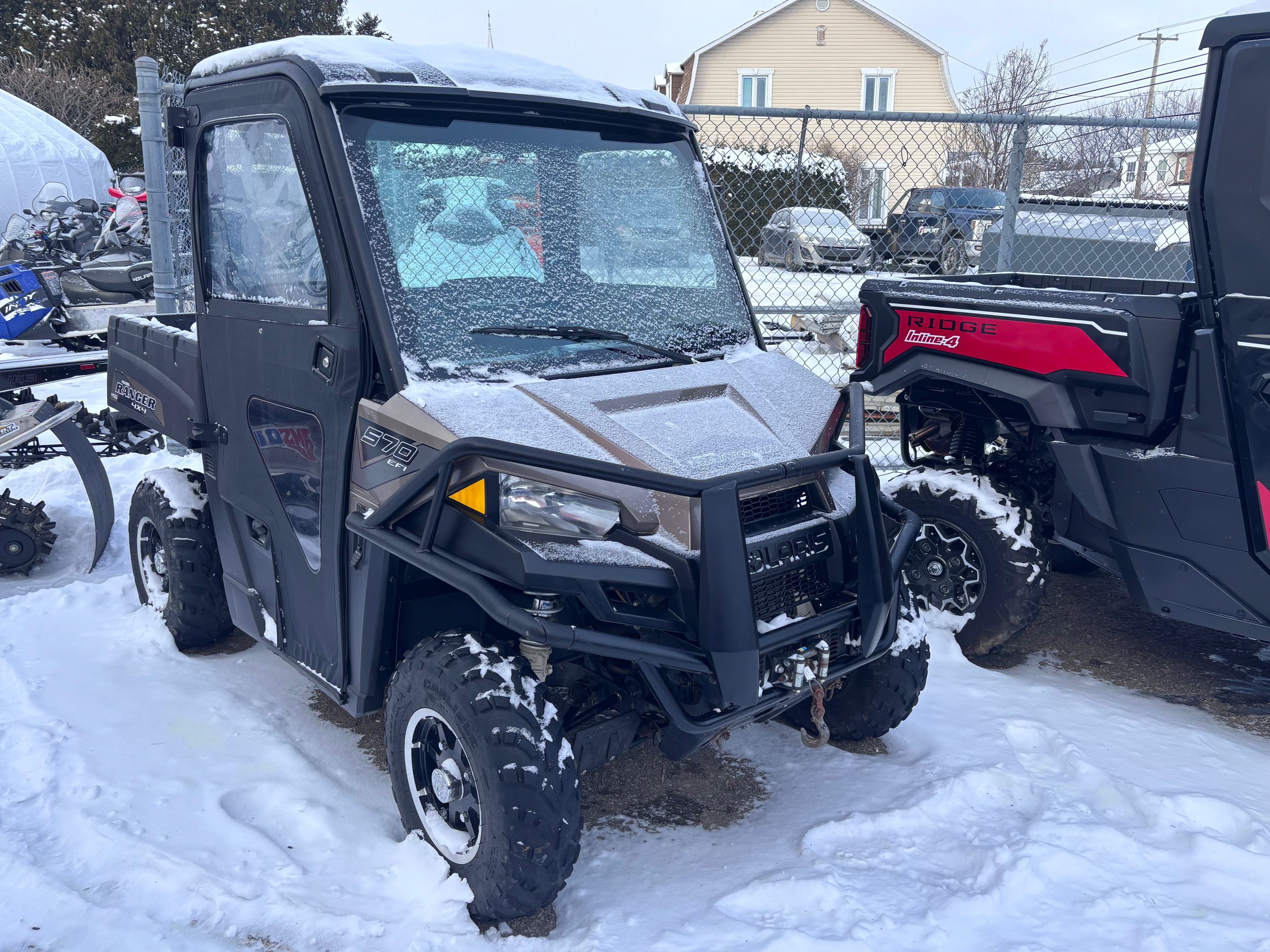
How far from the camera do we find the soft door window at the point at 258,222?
3.10 metres

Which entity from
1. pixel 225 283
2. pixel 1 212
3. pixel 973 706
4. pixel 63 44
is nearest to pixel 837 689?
pixel 973 706

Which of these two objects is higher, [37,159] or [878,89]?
[878,89]

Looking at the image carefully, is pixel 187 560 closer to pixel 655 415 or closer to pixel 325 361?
pixel 325 361

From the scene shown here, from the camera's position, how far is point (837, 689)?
11.8 ft

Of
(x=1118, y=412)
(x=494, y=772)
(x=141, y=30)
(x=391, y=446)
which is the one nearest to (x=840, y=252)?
(x=1118, y=412)

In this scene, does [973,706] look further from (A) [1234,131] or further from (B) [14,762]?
(B) [14,762]

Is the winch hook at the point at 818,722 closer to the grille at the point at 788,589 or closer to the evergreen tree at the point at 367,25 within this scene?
the grille at the point at 788,589

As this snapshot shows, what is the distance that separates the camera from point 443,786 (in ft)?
9.21

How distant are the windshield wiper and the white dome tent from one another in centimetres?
2344

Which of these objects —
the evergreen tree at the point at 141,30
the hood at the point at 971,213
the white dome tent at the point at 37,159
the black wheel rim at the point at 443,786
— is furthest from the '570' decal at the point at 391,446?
the evergreen tree at the point at 141,30

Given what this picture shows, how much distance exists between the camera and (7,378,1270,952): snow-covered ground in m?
2.68

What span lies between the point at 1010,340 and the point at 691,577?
2255 millimetres

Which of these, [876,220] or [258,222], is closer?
[258,222]

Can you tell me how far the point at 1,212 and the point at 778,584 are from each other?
25.9 metres
